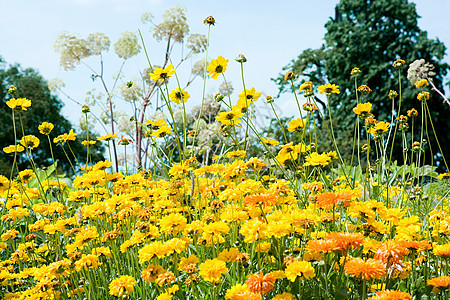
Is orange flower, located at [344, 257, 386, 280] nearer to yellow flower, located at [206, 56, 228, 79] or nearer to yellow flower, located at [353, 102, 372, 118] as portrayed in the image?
yellow flower, located at [353, 102, 372, 118]

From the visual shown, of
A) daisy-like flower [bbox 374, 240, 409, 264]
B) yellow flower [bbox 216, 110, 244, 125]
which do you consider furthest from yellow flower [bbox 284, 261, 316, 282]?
yellow flower [bbox 216, 110, 244, 125]

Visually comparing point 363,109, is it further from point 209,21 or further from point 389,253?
point 389,253

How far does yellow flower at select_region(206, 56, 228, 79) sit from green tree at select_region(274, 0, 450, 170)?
12.6 m

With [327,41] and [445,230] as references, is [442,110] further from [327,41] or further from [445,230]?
[445,230]

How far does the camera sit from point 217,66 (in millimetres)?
2631

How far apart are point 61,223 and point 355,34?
15359 millimetres

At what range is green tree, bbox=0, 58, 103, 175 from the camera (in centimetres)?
1939

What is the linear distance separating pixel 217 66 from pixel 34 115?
19527 mm

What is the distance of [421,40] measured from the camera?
15.1 meters

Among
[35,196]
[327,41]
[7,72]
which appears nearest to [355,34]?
[327,41]

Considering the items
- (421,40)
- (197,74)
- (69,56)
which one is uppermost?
(421,40)

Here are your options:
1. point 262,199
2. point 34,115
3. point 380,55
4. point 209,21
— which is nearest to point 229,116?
point 209,21

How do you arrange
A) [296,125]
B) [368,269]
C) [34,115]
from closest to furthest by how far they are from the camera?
[368,269]
[296,125]
[34,115]

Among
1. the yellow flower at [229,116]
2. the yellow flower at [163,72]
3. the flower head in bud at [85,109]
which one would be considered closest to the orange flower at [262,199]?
the yellow flower at [229,116]
